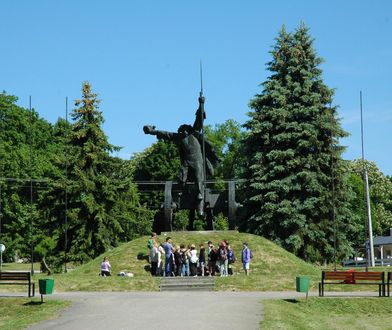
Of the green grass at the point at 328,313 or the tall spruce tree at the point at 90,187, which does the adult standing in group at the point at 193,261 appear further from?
the tall spruce tree at the point at 90,187

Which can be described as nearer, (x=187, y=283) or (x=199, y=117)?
(x=187, y=283)

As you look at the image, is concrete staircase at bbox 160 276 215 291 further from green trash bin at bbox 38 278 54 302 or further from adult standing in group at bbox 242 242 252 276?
green trash bin at bbox 38 278 54 302

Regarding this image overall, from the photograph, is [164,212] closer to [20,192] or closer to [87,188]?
[87,188]

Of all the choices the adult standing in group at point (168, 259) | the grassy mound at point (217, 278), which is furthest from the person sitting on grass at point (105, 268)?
the adult standing in group at point (168, 259)

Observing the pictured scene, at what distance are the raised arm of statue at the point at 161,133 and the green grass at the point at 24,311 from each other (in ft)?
47.7

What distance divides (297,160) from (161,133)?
1299 centimetres

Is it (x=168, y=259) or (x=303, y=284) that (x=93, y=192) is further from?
(x=303, y=284)

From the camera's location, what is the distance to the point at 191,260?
29.5 m

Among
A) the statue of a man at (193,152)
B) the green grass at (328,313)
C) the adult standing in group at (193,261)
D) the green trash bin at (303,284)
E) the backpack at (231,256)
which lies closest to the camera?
the green grass at (328,313)

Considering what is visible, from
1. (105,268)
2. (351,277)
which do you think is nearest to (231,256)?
(105,268)

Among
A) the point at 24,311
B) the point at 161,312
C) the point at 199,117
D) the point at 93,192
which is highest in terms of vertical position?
the point at 199,117

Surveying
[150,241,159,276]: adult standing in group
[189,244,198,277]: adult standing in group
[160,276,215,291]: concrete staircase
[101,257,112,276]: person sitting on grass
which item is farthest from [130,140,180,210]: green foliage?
[160,276,215,291]: concrete staircase

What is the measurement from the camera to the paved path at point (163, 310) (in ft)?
59.7

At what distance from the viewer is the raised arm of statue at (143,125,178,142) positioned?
36094 mm
